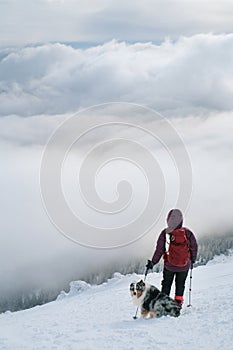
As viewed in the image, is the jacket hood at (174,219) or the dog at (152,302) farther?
the jacket hood at (174,219)

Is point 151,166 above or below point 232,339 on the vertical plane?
above

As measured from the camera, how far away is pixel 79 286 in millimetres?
47094

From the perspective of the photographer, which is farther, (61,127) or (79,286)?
(79,286)

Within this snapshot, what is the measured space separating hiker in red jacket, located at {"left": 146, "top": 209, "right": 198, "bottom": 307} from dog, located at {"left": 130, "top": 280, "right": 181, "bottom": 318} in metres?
0.66

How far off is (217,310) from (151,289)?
187 cm

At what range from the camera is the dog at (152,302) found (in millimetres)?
12148

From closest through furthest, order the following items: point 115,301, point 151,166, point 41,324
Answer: point 41,324 < point 115,301 < point 151,166

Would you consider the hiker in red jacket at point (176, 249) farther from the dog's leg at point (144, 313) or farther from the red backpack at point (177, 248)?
the dog's leg at point (144, 313)

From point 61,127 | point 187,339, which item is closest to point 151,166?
point 61,127

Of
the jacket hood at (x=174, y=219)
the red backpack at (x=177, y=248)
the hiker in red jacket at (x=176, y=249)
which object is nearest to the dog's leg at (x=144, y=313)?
the hiker in red jacket at (x=176, y=249)

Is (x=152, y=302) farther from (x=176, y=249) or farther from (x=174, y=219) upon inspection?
(x=174, y=219)

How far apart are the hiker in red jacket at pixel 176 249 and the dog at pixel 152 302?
2.18 feet

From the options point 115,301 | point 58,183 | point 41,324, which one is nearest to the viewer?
point 41,324

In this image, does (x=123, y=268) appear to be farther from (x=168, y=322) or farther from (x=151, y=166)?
(x=168, y=322)
